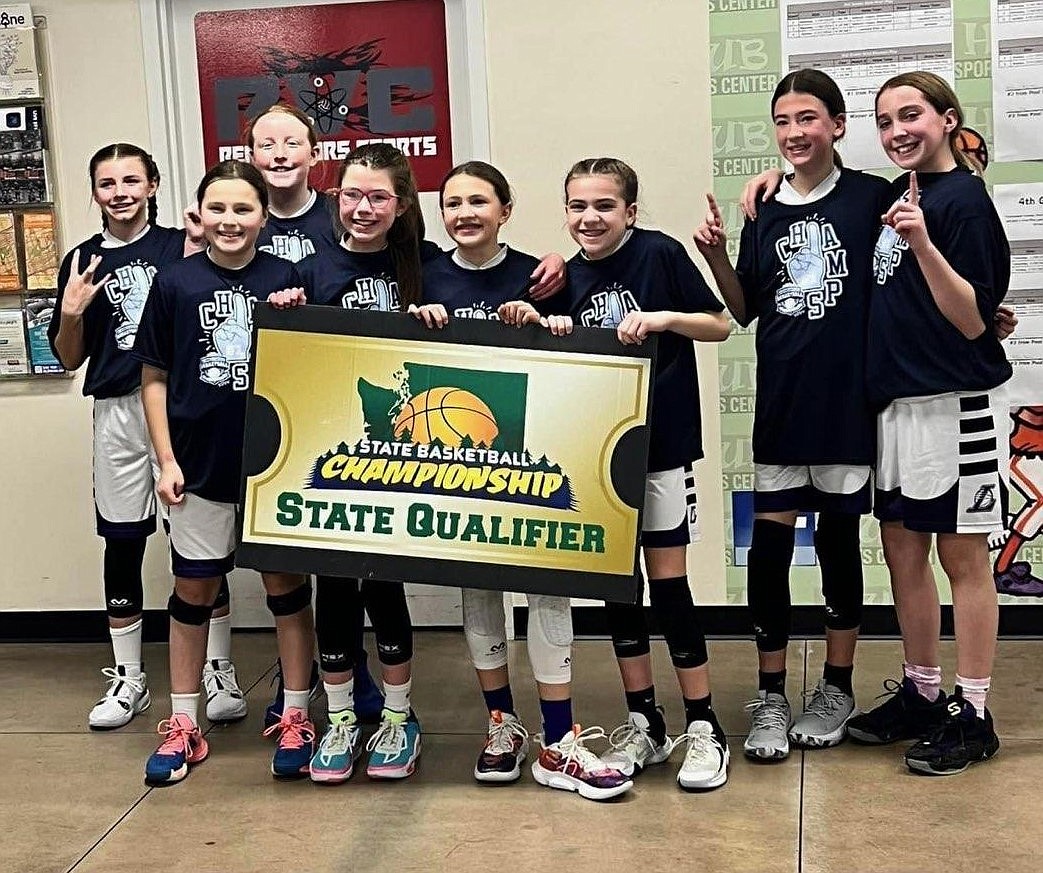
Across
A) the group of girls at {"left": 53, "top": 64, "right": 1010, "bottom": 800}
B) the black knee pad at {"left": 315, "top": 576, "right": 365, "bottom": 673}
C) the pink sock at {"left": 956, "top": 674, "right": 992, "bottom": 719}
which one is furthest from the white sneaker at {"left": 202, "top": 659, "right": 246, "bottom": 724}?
the pink sock at {"left": 956, "top": 674, "right": 992, "bottom": 719}

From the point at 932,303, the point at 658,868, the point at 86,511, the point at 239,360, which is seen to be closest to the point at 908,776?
the point at 658,868

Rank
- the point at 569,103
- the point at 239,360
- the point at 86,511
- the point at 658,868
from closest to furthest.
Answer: the point at 658,868
the point at 239,360
the point at 569,103
the point at 86,511

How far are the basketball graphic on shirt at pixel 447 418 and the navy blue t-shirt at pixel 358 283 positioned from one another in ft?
0.80

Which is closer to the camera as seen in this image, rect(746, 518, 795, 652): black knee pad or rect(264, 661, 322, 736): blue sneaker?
rect(746, 518, 795, 652): black knee pad

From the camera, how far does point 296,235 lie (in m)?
3.50

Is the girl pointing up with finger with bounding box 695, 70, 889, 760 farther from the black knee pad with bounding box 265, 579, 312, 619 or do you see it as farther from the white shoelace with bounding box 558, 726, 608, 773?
the black knee pad with bounding box 265, 579, 312, 619

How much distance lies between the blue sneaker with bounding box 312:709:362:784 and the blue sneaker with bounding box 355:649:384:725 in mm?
283

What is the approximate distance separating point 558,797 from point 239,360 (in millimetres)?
1283

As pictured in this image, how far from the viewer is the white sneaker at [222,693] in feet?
Answer: 12.1

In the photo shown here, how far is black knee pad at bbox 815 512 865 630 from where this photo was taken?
10.8ft

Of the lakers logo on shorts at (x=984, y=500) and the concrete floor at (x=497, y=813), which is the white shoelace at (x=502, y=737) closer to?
the concrete floor at (x=497, y=813)

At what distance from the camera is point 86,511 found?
15.0 feet

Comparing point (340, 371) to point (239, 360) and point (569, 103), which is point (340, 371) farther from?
point (569, 103)

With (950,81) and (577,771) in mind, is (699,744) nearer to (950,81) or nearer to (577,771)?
(577,771)
